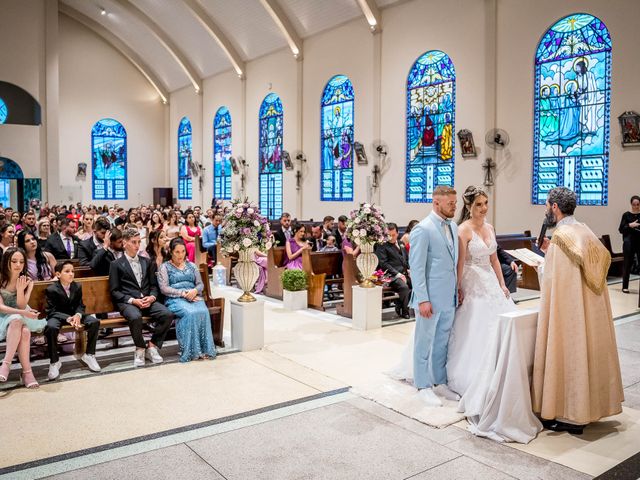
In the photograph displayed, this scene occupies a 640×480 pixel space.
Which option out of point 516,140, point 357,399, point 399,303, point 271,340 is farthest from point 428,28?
point 357,399

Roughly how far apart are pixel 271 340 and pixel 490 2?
10.4 meters

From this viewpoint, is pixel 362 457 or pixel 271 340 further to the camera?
pixel 271 340

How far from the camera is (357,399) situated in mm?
4734

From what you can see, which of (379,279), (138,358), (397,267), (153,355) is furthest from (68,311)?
(397,267)

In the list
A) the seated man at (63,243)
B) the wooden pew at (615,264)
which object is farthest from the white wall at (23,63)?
the wooden pew at (615,264)

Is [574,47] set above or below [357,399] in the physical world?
above

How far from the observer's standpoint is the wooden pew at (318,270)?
28.9ft

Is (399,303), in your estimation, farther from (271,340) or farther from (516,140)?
(516,140)

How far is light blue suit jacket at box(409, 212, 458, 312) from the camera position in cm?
455

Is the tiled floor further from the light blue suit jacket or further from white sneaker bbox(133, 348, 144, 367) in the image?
the light blue suit jacket

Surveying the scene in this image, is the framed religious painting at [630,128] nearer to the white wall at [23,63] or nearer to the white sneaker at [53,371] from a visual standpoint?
the white sneaker at [53,371]

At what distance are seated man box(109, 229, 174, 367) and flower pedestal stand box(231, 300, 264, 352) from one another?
30.0 inches

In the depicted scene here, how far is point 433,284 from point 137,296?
9.81 ft

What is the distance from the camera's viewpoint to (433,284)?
4.59 m
